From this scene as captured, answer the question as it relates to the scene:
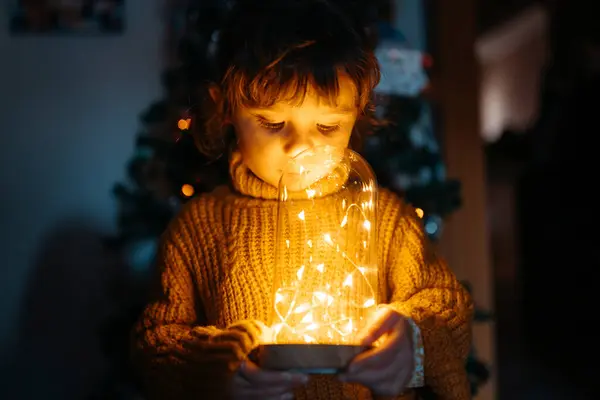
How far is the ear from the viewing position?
3.72ft

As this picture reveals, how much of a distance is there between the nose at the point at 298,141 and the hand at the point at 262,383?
29cm

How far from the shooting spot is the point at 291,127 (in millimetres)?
994

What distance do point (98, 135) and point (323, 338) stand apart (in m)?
1.36

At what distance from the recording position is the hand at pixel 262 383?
834 millimetres

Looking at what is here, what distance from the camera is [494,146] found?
3.72m

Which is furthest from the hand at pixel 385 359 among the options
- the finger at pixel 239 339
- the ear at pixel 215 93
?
the ear at pixel 215 93

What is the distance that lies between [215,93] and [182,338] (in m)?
0.38

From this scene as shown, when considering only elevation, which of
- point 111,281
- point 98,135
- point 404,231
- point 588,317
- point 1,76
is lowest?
point 588,317

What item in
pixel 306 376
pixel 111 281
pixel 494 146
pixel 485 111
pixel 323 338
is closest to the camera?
pixel 306 376

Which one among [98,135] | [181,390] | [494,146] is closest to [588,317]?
[494,146]

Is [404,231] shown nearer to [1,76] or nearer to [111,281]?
[111,281]

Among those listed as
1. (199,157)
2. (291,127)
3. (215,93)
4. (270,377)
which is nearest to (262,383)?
(270,377)

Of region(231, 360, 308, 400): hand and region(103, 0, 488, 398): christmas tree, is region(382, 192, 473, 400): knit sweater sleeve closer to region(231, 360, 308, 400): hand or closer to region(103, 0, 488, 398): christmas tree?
region(231, 360, 308, 400): hand

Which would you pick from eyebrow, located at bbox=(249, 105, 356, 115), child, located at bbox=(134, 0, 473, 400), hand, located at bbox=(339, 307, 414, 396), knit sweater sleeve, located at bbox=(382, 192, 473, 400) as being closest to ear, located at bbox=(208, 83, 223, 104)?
child, located at bbox=(134, 0, 473, 400)
